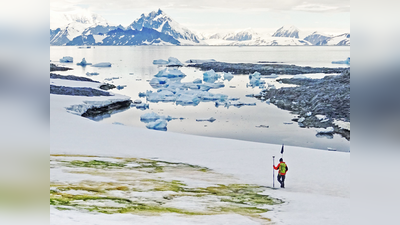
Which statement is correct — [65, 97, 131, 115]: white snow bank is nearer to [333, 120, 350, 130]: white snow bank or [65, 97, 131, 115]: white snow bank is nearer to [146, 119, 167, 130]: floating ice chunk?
[146, 119, 167, 130]: floating ice chunk

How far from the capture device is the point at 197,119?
23469mm

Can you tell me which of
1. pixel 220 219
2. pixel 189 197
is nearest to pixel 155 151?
pixel 189 197

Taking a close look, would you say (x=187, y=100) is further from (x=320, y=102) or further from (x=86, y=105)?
(x=320, y=102)

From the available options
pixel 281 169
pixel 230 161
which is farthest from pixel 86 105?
pixel 281 169

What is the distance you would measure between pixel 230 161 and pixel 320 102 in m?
12.0

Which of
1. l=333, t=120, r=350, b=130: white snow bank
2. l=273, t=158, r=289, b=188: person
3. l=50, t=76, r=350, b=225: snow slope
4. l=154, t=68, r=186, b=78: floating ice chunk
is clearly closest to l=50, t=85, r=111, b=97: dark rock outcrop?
l=50, t=76, r=350, b=225: snow slope

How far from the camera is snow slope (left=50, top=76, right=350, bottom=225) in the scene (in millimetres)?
6527

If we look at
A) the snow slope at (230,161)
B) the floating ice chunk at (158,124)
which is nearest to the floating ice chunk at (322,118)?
the floating ice chunk at (158,124)

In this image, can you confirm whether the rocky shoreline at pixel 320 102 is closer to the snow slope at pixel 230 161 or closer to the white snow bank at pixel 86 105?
the snow slope at pixel 230 161

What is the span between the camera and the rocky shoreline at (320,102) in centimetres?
1955

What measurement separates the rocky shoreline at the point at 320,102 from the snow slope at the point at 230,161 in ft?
22.1
